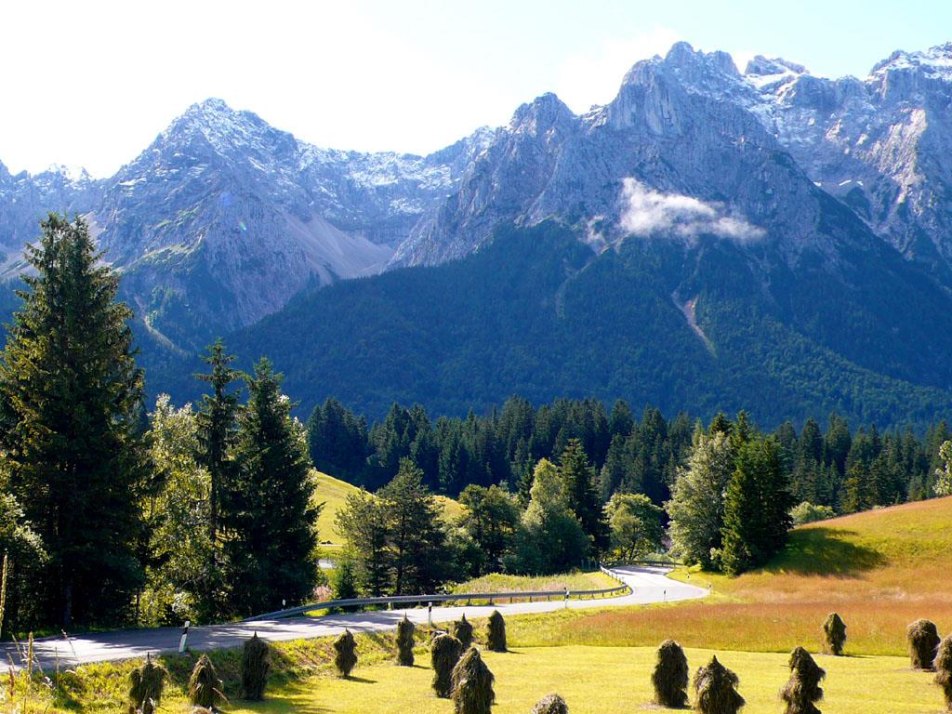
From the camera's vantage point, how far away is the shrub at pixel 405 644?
1480 inches

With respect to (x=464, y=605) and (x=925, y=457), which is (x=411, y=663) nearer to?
(x=464, y=605)

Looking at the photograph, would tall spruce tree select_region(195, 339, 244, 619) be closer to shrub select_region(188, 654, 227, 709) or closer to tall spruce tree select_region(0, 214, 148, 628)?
tall spruce tree select_region(0, 214, 148, 628)

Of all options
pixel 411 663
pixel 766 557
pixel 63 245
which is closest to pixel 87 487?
pixel 63 245

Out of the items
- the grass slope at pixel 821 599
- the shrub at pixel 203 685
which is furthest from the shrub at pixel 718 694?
the grass slope at pixel 821 599

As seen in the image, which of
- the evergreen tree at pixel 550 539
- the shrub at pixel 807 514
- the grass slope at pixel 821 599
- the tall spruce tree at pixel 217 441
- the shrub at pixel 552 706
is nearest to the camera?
the shrub at pixel 552 706

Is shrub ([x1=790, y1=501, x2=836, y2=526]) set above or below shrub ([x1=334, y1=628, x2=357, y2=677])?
above

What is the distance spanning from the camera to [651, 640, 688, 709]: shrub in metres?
26.8

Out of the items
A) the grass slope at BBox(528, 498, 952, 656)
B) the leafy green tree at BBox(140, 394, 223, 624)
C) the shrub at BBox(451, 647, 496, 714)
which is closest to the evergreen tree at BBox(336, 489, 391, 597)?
the leafy green tree at BBox(140, 394, 223, 624)

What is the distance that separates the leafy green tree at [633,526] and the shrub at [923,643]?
82275 millimetres

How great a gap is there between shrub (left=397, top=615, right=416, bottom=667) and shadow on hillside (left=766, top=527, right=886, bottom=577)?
1606 inches

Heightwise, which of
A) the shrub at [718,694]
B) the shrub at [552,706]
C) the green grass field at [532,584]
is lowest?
the green grass field at [532,584]

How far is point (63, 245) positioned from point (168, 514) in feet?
51.4

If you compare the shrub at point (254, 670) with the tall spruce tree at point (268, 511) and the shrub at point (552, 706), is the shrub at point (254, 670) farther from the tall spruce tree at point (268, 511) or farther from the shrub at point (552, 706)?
the tall spruce tree at point (268, 511)

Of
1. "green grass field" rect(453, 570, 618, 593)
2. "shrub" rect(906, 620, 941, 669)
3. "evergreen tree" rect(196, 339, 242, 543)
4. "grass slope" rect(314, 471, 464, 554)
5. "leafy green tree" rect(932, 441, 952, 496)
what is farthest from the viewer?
"leafy green tree" rect(932, 441, 952, 496)
